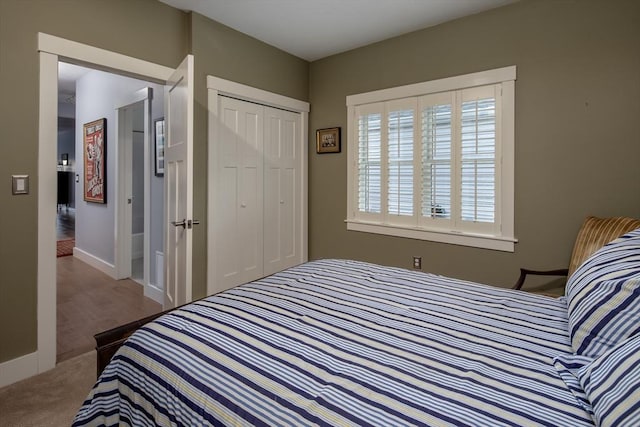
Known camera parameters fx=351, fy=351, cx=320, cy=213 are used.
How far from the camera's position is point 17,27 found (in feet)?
7.00

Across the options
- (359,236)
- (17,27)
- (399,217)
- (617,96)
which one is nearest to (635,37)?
(617,96)

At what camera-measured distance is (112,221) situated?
460 centimetres

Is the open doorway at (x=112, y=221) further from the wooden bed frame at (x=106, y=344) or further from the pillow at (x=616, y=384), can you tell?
the pillow at (x=616, y=384)

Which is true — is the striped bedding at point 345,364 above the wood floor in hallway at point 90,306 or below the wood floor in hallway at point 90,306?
above

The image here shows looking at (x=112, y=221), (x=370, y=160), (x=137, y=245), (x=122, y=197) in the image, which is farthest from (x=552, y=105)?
(x=137, y=245)

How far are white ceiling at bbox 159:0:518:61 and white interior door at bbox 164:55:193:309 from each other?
2.75 feet

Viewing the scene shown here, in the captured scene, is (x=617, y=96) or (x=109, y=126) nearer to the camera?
(x=617, y=96)

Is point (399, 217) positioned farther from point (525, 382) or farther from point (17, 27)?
point (17, 27)

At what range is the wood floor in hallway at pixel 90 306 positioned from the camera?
2.77 m

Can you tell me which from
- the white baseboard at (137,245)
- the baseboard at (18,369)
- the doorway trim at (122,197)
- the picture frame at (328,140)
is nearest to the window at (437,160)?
the picture frame at (328,140)

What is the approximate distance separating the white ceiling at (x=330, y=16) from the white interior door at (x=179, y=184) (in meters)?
0.84

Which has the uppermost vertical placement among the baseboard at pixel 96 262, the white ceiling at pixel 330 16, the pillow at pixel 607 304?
the white ceiling at pixel 330 16

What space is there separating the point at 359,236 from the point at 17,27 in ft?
10.5

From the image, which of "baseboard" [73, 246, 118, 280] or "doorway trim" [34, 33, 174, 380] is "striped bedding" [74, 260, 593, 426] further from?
"baseboard" [73, 246, 118, 280]
